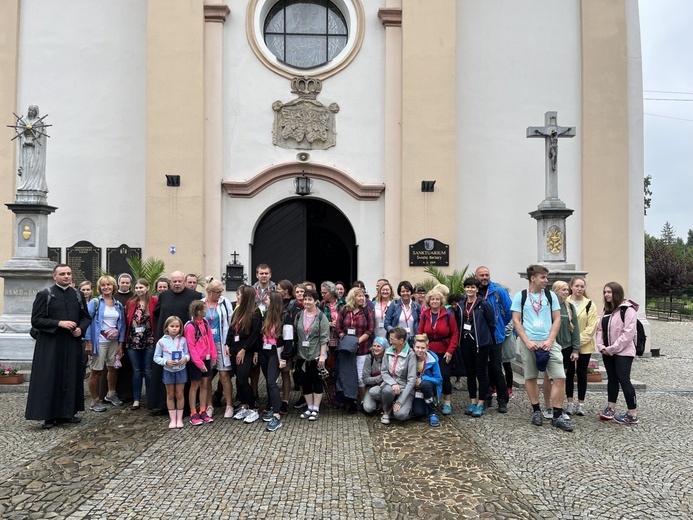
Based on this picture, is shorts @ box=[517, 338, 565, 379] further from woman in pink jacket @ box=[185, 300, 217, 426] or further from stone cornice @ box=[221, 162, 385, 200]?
stone cornice @ box=[221, 162, 385, 200]

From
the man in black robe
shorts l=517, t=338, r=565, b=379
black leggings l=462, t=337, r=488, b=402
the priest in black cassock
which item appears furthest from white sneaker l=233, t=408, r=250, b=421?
shorts l=517, t=338, r=565, b=379

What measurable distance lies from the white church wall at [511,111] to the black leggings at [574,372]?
580 cm

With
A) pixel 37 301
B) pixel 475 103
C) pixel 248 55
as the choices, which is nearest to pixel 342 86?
pixel 248 55

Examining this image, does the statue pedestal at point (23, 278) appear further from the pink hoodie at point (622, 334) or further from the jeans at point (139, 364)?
the pink hoodie at point (622, 334)

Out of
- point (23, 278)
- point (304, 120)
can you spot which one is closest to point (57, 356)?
point (23, 278)

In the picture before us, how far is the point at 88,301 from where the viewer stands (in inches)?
298

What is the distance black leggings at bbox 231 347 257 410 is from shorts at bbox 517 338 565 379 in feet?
10.4

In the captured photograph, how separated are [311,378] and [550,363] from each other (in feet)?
9.12

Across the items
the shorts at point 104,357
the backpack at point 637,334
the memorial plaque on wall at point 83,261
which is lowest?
the shorts at point 104,357

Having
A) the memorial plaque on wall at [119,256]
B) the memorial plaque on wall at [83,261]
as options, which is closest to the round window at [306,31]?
the memorial plaque on wall at [119,256]

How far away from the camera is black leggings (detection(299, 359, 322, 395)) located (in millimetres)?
6832

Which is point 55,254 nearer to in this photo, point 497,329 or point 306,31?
point 306,31

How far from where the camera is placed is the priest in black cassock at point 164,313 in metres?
6.76

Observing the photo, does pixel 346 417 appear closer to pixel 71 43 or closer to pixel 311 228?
pixel 311 228
